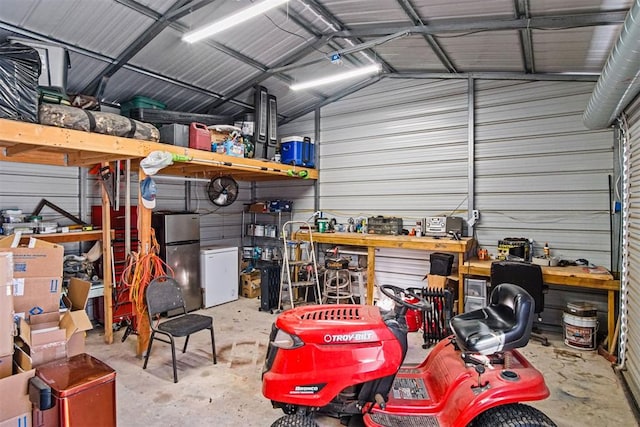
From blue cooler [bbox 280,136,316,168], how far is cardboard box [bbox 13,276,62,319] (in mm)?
3896

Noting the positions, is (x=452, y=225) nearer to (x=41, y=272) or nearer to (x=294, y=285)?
(x=294, y=285)

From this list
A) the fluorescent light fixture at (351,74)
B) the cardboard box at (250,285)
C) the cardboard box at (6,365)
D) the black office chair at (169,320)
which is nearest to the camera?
the cardboard box at (6,365)

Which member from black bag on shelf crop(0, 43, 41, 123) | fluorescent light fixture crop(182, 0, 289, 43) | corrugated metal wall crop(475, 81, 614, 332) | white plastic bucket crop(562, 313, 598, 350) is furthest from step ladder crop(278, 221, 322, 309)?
black bag on shelf crop(0, 43, 41, 123)

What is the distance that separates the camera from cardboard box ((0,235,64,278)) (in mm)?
2717

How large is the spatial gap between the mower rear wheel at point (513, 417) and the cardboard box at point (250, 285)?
15.6ft

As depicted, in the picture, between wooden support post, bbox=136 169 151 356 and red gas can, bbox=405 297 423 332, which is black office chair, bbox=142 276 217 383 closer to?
wooden support post, bbox=136 169 151 356

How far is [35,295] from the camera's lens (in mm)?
2766

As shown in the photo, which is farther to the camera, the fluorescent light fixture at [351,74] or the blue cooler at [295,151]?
the blue cooler at [295,151]

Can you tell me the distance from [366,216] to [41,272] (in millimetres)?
4486

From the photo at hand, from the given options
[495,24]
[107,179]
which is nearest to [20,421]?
[107,179]

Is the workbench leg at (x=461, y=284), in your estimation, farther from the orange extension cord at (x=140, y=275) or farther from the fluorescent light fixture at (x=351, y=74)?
the orange extension cord at (x=140, y=275)

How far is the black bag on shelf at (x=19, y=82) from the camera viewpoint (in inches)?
116

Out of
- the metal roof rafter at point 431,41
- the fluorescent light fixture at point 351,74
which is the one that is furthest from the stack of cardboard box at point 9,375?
the metal roof rafter at point 431,41

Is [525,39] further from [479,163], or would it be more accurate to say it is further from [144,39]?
[144,39]
